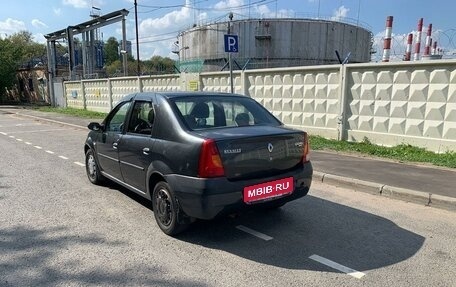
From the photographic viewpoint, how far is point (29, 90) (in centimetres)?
3862

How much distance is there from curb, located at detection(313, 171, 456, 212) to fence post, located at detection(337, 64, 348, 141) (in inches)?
125

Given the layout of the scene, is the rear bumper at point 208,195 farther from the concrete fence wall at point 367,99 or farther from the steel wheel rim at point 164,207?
the concrete fence wall at point 367,99

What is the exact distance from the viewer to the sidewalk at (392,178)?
17.0 ft

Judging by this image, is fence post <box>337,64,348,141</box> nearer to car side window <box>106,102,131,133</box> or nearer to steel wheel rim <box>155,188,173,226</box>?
car side window <box>106,102,131,133</box>

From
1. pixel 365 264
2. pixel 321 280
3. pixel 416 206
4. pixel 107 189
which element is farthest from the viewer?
pixel 107 189

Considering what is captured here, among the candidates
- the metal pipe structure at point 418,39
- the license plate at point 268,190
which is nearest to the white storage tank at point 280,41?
the metal pipe structure at point 418,39

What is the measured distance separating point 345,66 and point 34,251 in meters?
7.84

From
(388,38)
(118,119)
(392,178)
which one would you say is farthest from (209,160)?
(388,38)

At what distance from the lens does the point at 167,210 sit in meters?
4.04

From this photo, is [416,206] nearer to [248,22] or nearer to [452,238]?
[452,238]

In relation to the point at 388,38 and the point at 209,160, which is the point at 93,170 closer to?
the point at 209,160

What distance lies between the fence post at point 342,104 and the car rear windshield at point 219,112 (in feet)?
16.2

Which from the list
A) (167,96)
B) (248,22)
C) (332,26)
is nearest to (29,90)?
(248,22)

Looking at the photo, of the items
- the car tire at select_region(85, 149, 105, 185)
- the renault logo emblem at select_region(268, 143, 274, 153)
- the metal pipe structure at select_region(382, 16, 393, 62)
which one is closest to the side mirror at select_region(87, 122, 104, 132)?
the car tire at select_region(85, 149, 105, 185)
